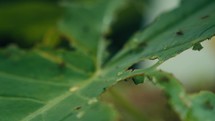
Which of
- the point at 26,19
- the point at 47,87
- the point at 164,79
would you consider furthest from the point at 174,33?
the point at 26,19

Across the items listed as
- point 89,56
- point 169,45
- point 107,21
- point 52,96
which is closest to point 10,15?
point 107,21

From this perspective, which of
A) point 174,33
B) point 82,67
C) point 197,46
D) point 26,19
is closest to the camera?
point 197,46

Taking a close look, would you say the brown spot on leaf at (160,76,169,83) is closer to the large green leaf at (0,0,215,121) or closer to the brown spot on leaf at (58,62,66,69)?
the large green leaf at (0,0,215,121)

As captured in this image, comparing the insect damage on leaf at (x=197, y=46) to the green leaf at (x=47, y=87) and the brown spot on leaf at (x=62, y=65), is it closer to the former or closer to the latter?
the green leaf at (x=47, y=87)

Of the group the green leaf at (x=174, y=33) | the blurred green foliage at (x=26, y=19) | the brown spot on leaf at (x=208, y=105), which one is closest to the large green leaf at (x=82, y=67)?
the green leaf at (x=174, y=33)

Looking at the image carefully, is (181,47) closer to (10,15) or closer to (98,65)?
(98,65)

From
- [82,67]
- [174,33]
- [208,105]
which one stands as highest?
[82,67]

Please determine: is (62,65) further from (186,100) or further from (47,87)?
(186,100)
